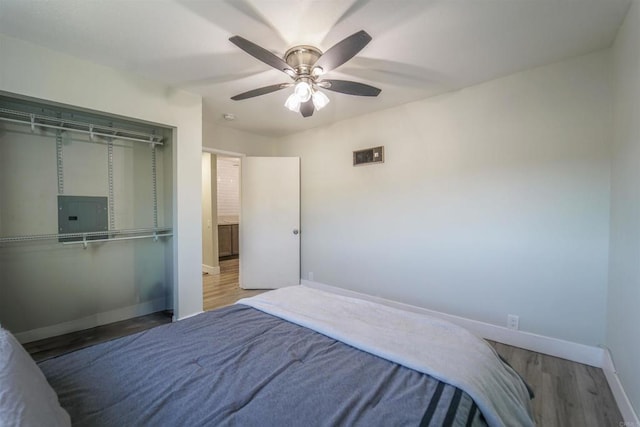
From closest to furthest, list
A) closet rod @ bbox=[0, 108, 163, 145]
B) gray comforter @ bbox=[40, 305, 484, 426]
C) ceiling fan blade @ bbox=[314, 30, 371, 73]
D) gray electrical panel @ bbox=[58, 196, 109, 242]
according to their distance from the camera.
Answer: gray comforter @ bbox=[40, 305, 484, 426], ceiling fan blade @ bbox=[314, 30, 371, 73], closet rod @ bbox=[0, 108, 163, 145], gray electrical panel @ bbox=[58, 196, 109, 242]

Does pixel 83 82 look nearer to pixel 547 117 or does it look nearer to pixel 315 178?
pixel 315 178

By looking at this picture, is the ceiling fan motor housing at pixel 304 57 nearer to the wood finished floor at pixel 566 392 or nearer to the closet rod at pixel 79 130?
the closet rod at pixel 79 130

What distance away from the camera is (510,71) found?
241 cm

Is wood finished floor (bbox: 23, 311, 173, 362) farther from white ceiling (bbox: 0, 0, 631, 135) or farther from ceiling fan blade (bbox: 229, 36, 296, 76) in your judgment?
ceiling fan blade (bbox: 229, 36, 296, 76)

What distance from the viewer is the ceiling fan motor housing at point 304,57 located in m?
1.96

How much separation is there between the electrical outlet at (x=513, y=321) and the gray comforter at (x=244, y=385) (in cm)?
191

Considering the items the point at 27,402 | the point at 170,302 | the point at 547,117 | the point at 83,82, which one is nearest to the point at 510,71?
the point at 547,117

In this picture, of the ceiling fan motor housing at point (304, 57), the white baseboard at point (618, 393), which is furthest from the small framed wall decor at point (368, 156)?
the white baseboard at point (618, 393)

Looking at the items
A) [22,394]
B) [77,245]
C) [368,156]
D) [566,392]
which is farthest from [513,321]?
[77,245]

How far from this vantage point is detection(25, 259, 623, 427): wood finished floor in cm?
168

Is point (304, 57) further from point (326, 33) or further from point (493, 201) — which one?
point (493, 201)

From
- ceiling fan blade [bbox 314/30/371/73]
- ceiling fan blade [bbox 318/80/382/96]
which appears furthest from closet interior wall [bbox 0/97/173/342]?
ceiling fan blade [bbox 314/30/371/73]

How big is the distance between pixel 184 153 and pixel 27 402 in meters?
2.52

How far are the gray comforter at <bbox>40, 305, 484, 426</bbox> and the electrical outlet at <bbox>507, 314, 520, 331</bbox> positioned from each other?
191cm
